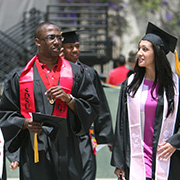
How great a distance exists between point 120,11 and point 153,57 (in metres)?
10.1

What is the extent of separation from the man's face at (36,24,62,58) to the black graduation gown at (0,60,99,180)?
20 centimetres

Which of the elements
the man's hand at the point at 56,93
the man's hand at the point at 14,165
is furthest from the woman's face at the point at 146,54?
the man's hand at the point at 14,165

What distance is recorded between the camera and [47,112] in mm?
3869

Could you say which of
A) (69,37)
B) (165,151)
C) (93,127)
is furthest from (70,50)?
(165,151)

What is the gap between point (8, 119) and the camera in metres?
3.92

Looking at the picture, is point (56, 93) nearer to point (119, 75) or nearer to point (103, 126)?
point (103, 126)

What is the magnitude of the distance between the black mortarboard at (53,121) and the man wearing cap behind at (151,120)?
55cm

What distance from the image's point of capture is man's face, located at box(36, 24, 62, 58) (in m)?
4.02

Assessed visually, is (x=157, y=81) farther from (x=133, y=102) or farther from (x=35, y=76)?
(x=35, y=76)

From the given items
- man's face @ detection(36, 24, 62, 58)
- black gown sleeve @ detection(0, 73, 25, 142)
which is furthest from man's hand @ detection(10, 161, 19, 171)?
man's face @ detection(36, 24, 62, 58)

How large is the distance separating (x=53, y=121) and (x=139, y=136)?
788 millimetres

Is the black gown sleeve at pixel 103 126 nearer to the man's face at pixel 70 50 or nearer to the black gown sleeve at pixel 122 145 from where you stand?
the black gown sleeve at pixel 122 145

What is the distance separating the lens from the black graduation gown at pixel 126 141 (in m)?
3.83

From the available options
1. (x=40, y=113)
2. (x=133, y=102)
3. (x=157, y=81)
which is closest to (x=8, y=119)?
(x=40, y=113)
